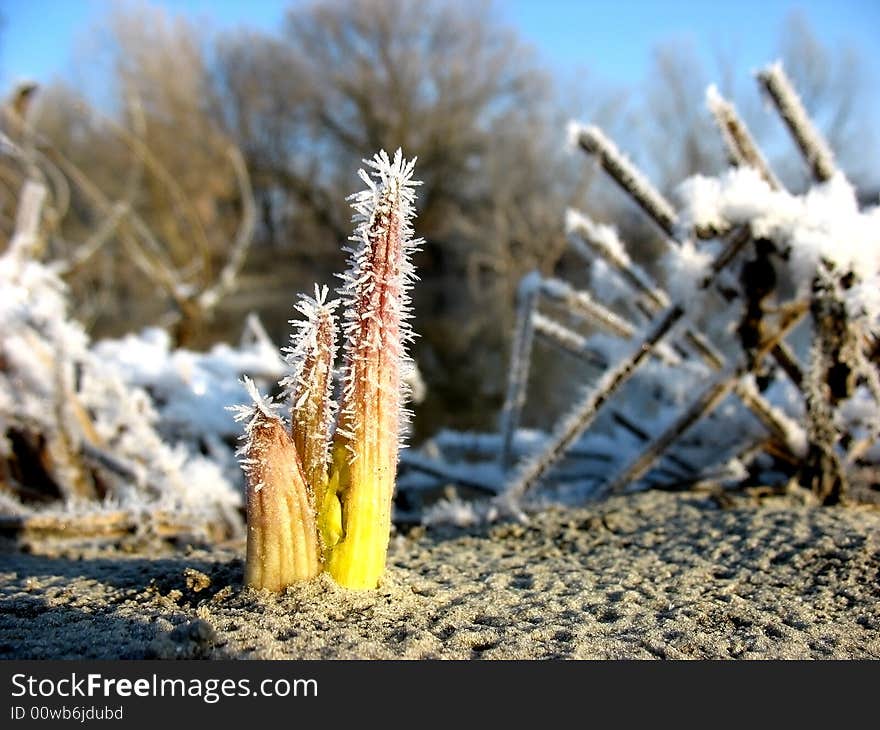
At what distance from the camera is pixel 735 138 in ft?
→ 5.57

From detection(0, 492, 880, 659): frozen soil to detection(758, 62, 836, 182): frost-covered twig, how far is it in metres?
0.83

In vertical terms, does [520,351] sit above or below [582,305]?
below

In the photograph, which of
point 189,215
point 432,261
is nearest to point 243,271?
point 432,261

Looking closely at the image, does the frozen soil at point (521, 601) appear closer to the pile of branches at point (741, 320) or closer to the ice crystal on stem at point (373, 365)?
the ice crystal on stem at point (373, 365)

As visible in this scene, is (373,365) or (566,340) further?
(566,340)

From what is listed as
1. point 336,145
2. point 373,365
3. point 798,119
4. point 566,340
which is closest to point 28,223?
point 566,340

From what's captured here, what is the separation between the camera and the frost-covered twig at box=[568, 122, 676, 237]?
1.64m

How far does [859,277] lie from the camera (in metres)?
1.35

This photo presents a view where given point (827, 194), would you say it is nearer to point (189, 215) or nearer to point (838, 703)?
point (838, 703)

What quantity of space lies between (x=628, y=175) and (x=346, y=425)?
1049 millimetres

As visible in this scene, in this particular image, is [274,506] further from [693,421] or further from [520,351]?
[520,351]

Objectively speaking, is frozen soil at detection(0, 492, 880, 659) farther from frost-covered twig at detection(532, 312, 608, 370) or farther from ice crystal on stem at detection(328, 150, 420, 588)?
frost-covered twig at detection(532, 312, 608, 370)

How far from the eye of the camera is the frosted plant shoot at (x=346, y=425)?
0.87 meters

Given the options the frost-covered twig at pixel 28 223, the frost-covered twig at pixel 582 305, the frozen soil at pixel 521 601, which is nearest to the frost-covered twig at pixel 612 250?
the frost-covered twig at pixel 582 305
